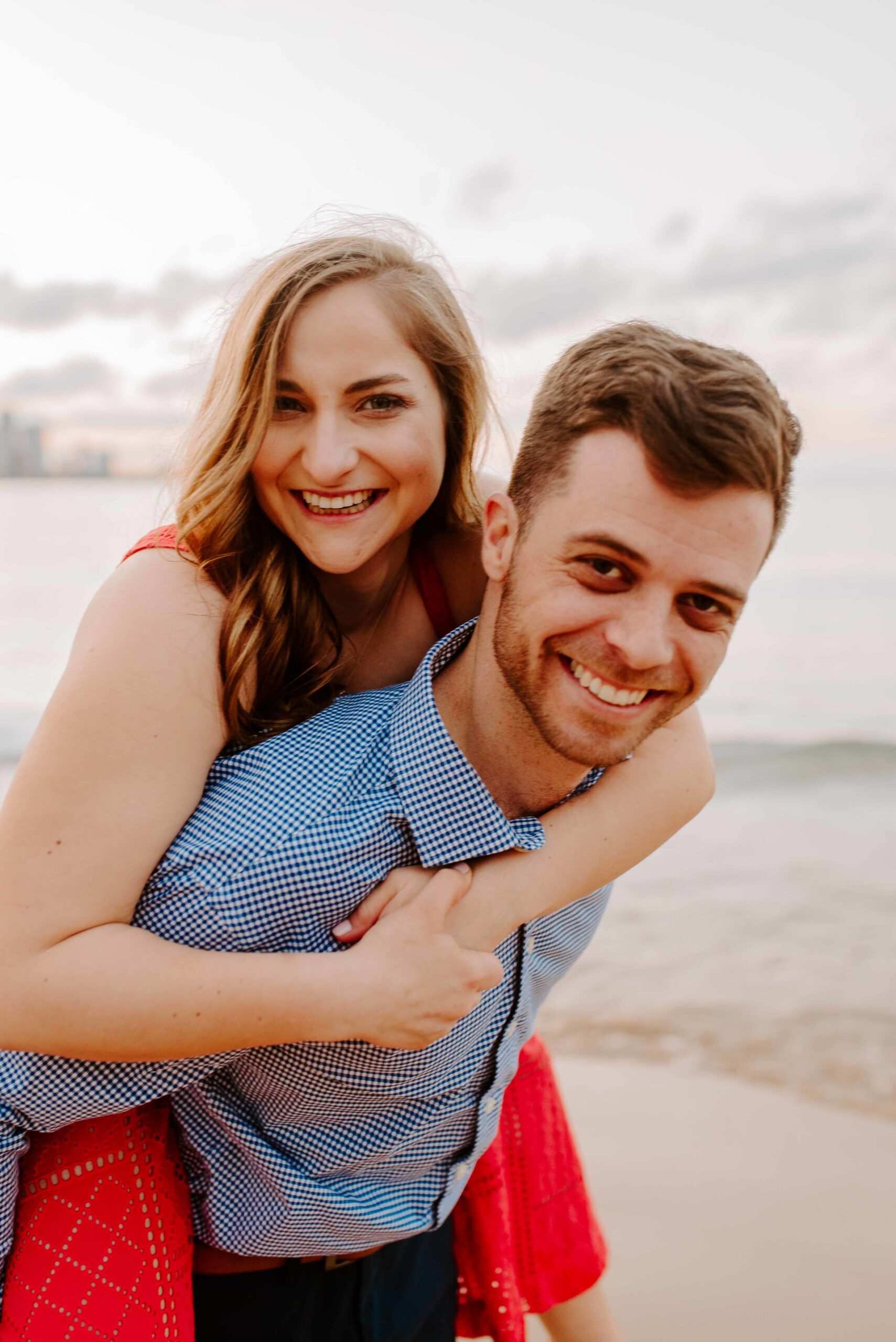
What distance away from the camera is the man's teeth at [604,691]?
1965mm

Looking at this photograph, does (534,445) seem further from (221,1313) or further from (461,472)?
(221,1313)

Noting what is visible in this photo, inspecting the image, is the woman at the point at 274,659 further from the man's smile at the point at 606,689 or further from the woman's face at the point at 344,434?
the man's smile at the point at 606,689

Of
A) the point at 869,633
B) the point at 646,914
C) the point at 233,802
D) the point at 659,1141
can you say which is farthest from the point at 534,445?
the point at 869,633

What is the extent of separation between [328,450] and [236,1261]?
1670 mm

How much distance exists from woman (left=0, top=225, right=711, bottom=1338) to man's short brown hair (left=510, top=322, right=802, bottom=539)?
0.58m

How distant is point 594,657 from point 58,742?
36.5 inches

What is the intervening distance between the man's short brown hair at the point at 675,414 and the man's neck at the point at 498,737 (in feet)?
1.04

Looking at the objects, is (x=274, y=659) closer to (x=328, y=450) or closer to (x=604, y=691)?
(x=328, y=450)

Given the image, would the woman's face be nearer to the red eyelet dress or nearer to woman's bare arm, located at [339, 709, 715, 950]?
the red eyelet dress

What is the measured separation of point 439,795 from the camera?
188 centimetres

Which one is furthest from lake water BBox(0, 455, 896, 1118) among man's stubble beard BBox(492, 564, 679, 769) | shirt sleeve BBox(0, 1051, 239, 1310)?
shirt sleeve BBox(0, 1051, 239, 1310)

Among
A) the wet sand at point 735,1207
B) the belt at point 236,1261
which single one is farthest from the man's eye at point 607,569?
the wet sand at point 735,1207

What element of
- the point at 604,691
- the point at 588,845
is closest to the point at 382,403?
the point at 604,691

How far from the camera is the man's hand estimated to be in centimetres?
176
